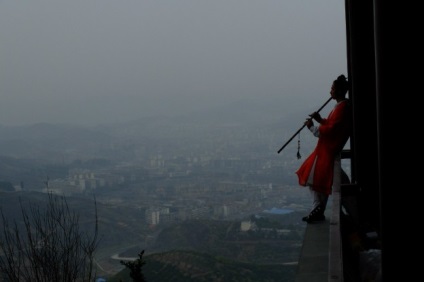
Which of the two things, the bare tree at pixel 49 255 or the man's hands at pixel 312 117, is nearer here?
the man's hands at pixel 312 117

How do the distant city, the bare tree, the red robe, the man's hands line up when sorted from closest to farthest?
the man's hands → the red robe → the bare tree → the distant city

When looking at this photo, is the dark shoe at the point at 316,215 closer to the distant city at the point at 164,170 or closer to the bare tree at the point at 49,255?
the bare tree at the point at 49,255

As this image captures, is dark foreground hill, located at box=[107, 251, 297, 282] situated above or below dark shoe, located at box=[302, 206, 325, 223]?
below

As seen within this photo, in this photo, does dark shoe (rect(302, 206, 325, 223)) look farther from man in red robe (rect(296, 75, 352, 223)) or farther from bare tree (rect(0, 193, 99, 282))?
bare tree (rect(0, 193, 99, 282))

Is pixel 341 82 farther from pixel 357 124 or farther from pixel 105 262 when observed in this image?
pixel 105 262

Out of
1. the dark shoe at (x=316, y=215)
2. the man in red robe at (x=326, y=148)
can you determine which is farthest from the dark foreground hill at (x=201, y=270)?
the man in red robe at (x=326, y=148)

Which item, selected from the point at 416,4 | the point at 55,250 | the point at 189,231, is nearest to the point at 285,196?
the point at 189,231

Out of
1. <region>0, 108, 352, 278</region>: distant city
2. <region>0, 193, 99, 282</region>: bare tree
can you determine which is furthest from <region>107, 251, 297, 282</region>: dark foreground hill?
<region>0, 193, 99, 282</region>: bare tree

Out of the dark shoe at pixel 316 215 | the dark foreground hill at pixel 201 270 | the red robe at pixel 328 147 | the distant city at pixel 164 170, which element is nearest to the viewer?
the red robe at pixel 328 147

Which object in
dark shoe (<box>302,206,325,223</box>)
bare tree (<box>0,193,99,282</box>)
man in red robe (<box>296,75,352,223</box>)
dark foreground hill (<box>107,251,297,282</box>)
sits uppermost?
man in red robe (<box>296,75,352,223</box>)
